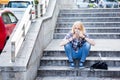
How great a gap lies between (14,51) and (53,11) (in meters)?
4.64

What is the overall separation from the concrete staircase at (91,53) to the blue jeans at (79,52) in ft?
0.90

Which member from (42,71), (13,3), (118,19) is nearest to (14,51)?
(42,71)

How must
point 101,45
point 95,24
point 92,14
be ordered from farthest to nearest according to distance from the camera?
point 92,14
point 95,24
point 101,45

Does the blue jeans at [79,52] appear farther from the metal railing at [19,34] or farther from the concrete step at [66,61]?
the metal railing at [19,34]

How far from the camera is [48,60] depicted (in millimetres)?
8641

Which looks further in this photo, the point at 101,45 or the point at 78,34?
the point at 101,45

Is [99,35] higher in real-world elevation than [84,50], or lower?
lower

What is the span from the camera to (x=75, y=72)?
816 cm

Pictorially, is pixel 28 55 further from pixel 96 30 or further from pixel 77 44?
pixel 96 30

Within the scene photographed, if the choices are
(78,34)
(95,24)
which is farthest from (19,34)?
(95,24)

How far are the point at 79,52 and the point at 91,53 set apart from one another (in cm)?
73

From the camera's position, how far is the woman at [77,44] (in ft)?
26.5

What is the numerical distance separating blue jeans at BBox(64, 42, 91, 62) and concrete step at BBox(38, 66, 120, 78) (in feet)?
0.87

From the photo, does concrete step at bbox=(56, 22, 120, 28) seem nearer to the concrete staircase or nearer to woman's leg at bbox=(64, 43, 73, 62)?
the concrete staircase
